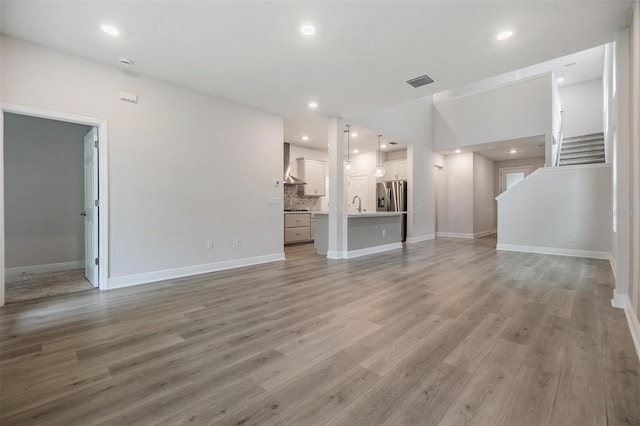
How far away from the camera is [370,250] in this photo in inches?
248

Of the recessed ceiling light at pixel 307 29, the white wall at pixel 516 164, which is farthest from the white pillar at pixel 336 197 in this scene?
the white wall at pixel 516 164

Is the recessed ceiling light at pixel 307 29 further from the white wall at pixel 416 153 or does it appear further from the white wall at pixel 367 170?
the white wall at pixel 367 170

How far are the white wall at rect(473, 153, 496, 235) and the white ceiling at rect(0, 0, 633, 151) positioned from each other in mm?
6170

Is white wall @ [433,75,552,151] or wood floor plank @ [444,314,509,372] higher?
white wall @ [433,75,552,151]

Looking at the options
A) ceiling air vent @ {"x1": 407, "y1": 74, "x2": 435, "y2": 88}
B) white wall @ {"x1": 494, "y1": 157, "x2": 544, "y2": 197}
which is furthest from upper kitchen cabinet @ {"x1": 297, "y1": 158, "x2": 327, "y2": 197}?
white wall @ {"x1": 494, "y1": 157, "x2": 544, "y2": 197}

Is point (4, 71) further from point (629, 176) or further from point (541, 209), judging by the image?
point (541, 209)

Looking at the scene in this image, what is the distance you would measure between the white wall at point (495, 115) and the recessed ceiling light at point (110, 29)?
829 cm

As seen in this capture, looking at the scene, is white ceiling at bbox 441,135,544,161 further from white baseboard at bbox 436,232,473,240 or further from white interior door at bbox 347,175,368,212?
white interior door at bbox 347,175,368,212

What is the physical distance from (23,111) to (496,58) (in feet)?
17.8

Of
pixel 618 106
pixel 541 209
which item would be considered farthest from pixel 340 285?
pixel 541 209

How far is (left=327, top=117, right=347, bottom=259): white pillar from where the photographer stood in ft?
18.6

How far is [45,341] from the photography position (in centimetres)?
220

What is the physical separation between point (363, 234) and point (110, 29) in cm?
512

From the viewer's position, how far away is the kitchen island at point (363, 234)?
19.2 ft
